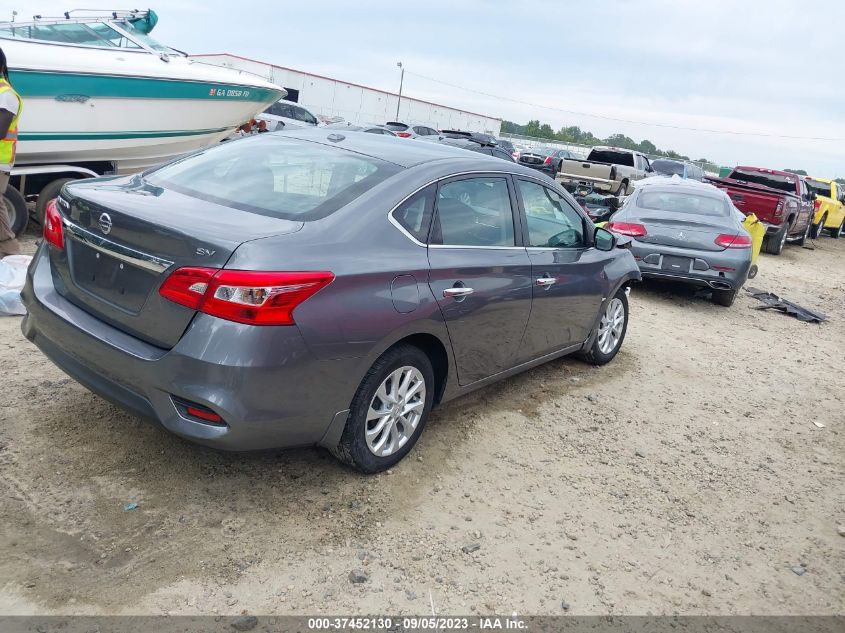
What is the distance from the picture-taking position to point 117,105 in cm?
817

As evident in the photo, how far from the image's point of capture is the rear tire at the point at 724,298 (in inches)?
356

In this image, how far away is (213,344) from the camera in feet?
9.21

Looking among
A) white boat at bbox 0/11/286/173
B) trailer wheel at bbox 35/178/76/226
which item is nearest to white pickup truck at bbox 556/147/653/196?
white boat at bbox 0/11/286/173

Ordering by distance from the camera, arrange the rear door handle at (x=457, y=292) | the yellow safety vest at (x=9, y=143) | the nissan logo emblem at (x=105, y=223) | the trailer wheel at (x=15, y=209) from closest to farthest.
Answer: the nissan logo emblem at (x=105, y=223)
the rear door handle at (x=457, y=292)
the yellow safety vest at (x=9, y=143)
the trailer wheel at (x=15, y=209)

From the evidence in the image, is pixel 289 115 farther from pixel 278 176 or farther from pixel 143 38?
pixel 278 176

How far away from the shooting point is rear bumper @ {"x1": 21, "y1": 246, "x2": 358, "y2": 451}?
9.22ft

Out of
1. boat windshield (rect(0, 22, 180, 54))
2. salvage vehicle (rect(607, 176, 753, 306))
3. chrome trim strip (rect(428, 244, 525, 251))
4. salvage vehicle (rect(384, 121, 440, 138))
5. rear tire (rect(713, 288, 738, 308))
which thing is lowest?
rear tire (rect(713, 288, 738, 308))

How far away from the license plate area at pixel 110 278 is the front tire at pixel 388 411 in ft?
3.43

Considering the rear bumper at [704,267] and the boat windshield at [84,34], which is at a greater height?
the boat windshield at [84,34]

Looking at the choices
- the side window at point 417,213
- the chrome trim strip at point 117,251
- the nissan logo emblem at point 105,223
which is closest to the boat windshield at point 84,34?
the chrome trim strip at point 117,251

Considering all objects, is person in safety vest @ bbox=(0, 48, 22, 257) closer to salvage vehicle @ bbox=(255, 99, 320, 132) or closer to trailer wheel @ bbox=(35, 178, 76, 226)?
trailer wheel @ bbox=(35, 178, 76, 226)

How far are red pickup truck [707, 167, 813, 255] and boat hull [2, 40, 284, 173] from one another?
10294mm

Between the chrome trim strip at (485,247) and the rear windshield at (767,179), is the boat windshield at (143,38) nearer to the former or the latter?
the chrome trim strip at (485,247)

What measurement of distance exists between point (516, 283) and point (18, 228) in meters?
5.64
